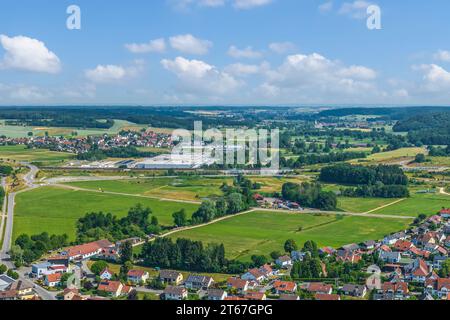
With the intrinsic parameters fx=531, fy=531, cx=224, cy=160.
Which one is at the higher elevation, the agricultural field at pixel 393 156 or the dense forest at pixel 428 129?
the dense forest at pixel 428 129

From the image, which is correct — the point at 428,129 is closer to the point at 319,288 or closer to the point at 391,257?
the point at 391,257

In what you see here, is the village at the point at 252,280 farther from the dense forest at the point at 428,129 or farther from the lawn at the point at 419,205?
the dense forest at the point at 428,129

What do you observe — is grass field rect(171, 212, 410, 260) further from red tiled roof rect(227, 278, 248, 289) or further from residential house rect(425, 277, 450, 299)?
residential house rect(425, 277, 450, 299)

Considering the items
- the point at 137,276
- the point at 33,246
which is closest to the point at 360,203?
the point at 137,276

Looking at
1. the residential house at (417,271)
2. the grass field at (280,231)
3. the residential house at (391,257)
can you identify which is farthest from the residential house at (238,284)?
the residential house at (391,257)

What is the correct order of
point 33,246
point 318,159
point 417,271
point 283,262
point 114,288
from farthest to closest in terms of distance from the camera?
point 318,159
point 33,246
point 283,262
point 417,271
point 114,288
